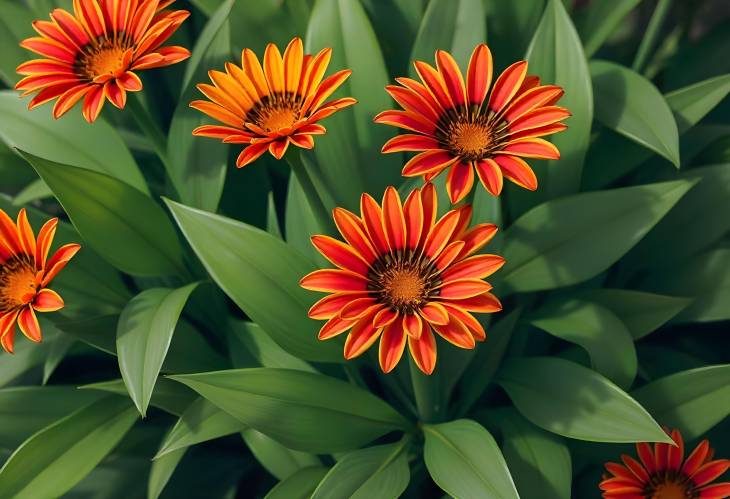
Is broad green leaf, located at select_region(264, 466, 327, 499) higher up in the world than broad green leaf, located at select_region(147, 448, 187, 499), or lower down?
lower down

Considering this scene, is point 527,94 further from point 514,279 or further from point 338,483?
point 338,483

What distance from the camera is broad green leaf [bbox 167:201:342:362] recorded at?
1089mm

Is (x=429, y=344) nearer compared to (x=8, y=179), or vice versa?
(x=429, y=344)

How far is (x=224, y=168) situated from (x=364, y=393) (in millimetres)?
403

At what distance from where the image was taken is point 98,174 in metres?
1.17

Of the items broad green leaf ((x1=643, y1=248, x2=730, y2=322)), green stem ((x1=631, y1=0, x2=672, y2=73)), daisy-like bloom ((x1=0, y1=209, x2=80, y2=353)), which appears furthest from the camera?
green stem ((x1=631, y1=0, x2=672, y2=73))

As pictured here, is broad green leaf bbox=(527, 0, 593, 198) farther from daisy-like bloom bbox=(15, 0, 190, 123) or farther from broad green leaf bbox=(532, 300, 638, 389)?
daisy-like bloom bbox=(15, 0, 190, 123)

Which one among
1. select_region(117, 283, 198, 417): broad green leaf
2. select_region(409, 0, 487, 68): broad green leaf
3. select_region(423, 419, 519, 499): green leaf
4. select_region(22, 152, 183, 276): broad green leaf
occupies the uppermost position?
select_region(409, 0, 487, 68): broad green leaf

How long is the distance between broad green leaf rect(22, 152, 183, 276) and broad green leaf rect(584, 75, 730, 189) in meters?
0.68

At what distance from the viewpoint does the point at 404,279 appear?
90 cm

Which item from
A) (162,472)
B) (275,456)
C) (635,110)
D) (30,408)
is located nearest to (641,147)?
(635,110)

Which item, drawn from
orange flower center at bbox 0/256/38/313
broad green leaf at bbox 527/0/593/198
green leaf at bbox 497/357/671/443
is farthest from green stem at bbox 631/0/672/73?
orange flower center at bbox 0/256/38/313

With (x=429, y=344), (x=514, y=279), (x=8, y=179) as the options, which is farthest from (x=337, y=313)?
(x=8, y=179)

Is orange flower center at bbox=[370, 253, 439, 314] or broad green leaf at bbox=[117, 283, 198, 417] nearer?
orange flower center at bbox=[370, 253, 439, 314]
